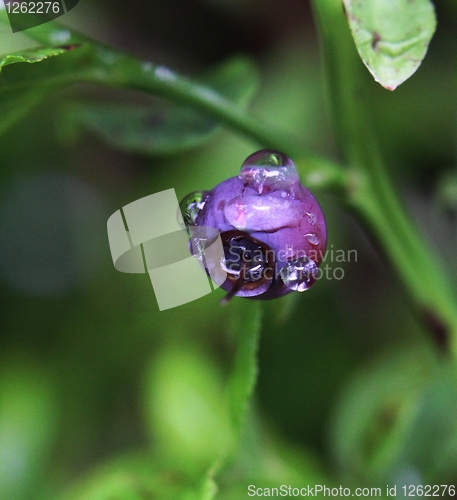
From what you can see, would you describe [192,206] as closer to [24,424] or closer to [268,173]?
[268,173]

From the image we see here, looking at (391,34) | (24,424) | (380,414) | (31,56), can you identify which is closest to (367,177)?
(391,34)

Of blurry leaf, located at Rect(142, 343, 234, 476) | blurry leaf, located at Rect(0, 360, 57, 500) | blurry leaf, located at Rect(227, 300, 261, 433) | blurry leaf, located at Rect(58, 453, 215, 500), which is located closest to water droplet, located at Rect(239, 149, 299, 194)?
blurry leaf, located at Rect(227, 300, 261, 433)

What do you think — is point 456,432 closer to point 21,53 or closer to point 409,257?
point 409,257

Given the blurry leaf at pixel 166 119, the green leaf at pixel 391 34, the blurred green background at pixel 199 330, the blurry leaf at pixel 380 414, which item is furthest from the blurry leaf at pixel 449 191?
the green leaf at pixel 391 34

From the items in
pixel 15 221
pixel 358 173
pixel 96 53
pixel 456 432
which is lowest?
pixel 456 432

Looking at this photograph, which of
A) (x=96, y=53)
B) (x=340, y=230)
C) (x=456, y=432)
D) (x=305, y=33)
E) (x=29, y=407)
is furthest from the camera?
(x=305, y=33)

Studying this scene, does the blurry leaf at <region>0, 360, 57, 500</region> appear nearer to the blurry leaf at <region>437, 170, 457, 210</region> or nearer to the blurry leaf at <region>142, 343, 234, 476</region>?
the blurry leaf at <region>142, 343, 234, 476</region>

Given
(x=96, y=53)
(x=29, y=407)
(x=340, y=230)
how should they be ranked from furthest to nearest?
(x=340, y=230)
(x=29, y=407)
(x=96, y=53)

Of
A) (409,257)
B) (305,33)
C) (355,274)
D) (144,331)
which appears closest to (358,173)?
(409,257)
